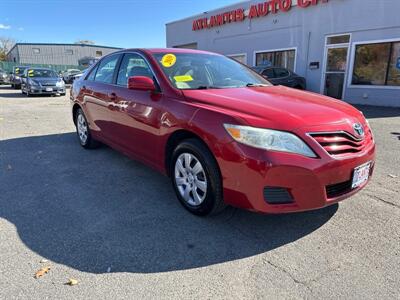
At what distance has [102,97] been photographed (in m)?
4.66

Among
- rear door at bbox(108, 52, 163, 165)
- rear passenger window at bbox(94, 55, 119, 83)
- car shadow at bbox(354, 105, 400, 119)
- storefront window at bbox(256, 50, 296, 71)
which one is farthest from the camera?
storefront window at bbox(256, 50, 296, 71)

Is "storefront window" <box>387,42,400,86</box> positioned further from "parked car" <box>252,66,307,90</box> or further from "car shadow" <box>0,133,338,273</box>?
"car shadow" <box>0,133,338,273</box>

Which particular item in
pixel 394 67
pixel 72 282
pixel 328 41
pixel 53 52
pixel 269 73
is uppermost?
pixel 53 52

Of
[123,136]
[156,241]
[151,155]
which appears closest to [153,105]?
[151,155]

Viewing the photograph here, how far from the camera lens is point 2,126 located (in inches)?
317

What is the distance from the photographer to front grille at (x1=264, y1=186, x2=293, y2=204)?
2.56 meters

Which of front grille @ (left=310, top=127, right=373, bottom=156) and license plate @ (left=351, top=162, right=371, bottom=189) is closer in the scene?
front grille @ (left=310, top=127, right=373, bottom=156)

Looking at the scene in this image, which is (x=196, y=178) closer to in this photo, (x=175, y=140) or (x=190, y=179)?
(x=190, y=179)

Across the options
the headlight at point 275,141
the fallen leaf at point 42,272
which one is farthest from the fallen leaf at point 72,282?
the headlight at point 275,141

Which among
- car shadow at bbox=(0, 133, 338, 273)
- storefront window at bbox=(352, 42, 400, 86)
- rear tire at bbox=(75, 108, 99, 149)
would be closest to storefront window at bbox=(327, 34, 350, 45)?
storefront window at bbox=(352, 42, 400, 86)

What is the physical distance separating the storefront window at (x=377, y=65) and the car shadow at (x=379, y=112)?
102 centimetres

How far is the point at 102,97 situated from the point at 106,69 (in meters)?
0.48

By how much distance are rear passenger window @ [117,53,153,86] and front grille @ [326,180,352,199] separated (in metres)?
2.23

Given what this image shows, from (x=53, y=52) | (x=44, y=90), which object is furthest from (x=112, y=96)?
(x=53, y=52)
